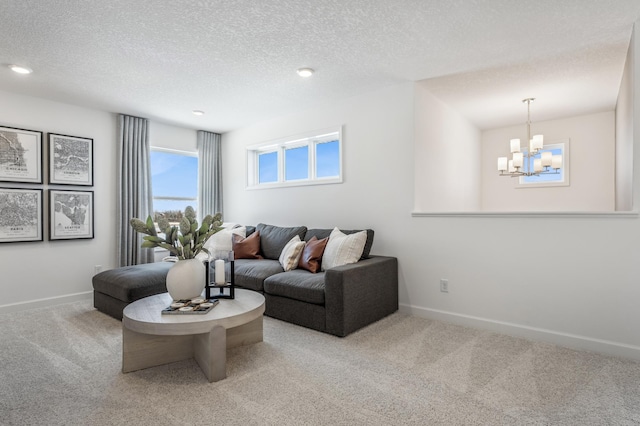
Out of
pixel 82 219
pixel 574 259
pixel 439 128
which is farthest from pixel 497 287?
pixel 82 219

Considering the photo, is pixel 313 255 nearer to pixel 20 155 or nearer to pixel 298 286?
pixel 298 286

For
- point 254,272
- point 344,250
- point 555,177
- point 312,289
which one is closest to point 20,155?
point 254,272

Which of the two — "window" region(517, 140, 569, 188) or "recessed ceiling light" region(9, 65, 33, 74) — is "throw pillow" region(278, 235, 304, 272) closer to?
"recessed ceiling light" region(9, 65, 33, 74)

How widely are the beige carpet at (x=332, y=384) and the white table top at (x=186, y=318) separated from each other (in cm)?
34

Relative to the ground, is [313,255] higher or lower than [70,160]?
lower

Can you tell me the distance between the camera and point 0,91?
3.83 metres

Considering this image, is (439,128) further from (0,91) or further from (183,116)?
(0,91)

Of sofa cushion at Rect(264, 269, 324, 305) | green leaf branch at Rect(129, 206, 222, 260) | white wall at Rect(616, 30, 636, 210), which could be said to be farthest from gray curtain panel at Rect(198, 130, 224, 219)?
white wall at Rect(616, 30, 636, 210)

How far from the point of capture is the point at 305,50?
2945 mm

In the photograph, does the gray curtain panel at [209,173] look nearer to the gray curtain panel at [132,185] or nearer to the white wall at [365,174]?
the gray curtain panel at [132,185]

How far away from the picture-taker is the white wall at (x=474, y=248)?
8.81ft

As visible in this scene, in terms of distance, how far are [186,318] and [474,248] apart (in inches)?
101

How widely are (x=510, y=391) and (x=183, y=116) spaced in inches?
186

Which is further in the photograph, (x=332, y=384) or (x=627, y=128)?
(x=627, y=128)
